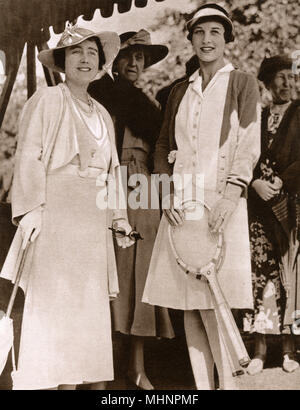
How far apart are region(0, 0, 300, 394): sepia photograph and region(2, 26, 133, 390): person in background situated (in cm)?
1

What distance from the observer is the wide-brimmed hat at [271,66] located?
4906 millimetres

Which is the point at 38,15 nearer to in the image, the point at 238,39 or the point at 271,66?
the point at 238,39

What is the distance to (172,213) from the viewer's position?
486 centimetres

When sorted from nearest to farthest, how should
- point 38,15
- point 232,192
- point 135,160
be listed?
point 232,192, point 135,160, point 38,15

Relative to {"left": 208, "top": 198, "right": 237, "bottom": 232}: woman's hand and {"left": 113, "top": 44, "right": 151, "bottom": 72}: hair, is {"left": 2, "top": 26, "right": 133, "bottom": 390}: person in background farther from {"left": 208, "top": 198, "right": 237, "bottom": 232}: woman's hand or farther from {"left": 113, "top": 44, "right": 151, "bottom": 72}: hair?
{"left": 208, "top": 198, "right": 237, "bottom": 232}: woman's hand

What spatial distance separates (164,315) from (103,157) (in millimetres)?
1246

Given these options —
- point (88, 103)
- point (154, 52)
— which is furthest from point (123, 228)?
point (154, 52)

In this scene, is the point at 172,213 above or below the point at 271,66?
below

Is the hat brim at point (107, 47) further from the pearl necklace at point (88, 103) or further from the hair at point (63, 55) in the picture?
the pearl necklace at point (88, 103)

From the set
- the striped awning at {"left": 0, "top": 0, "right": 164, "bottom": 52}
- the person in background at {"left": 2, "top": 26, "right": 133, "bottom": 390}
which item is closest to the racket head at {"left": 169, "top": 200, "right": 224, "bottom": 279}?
the person in background at {"left": 2, "top": 26, "right": 133, "bottom": 390}

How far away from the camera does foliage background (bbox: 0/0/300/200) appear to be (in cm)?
492

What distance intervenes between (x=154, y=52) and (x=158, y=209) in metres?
1.19

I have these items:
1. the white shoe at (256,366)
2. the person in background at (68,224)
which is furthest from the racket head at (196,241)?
the white shoe at (256,366)
